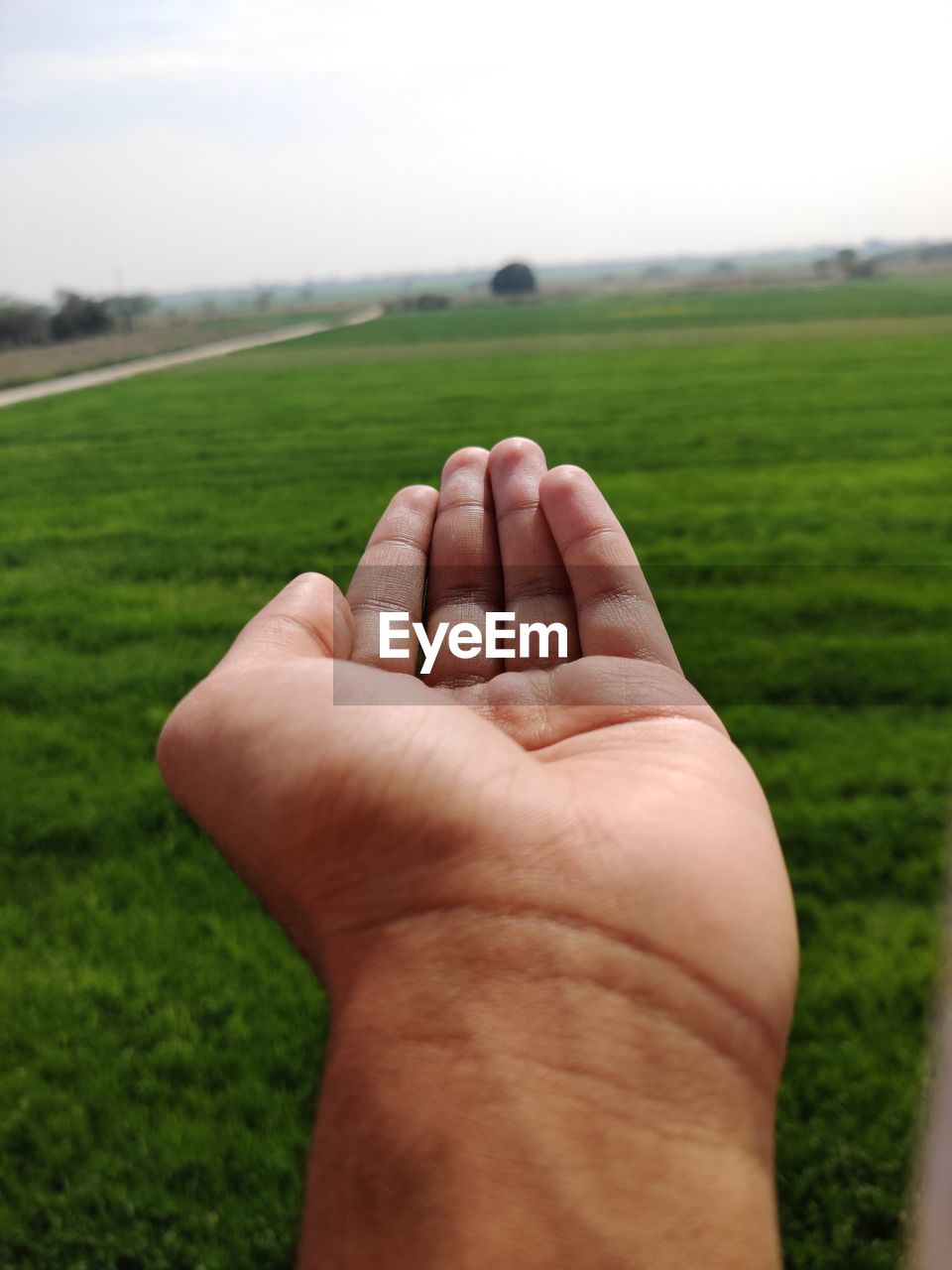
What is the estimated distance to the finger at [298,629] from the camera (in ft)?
7.30

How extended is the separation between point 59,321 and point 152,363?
17432 millimetres

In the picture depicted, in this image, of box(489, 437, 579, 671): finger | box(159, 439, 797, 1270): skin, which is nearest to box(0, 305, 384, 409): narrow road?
box(489, 437, 579, 671): finger

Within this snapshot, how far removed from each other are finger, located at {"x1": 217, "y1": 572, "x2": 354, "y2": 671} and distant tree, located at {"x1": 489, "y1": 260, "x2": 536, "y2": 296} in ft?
290

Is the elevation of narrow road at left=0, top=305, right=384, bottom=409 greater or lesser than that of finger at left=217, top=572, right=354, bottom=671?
greater

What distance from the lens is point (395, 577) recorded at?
2.93 meters

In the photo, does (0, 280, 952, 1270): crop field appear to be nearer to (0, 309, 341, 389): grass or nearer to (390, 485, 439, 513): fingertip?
(390, 485, 439, 513): fingertip

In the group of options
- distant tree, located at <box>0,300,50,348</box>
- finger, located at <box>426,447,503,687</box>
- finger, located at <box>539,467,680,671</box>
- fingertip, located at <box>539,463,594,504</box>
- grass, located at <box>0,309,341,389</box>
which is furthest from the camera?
distant tree, located at <box>0,300,50,348</box>

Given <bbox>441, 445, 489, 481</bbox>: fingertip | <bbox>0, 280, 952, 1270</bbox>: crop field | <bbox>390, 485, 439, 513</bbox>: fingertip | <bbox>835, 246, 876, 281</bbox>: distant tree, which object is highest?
<bbox>835, 246, 876, 281</bbox>: distant tree

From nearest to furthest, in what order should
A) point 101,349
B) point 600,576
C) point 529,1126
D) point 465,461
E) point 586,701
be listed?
point 529,1126 → point 586,701 → point 600,576 → point 465,461 → point 101,349

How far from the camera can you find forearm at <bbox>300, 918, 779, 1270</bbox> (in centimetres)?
126

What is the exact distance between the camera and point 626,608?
2.67 meters

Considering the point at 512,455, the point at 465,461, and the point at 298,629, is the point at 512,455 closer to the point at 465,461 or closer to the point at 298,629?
the point at 465,461

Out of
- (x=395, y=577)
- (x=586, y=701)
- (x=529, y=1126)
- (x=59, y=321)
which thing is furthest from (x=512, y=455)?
(x=59, y=321)

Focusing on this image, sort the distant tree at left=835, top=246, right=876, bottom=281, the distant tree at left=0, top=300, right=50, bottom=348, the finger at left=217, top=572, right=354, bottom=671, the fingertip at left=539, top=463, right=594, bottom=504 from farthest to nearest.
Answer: the distant tree at left=835, top=246, right=876, bottom=281, the distant tree at left=0, top=300, right=50, bottom=348, the fingertip at left=539, top=463, right=594, bottom=504, the finger at left=217, top=572, right=354, bottom=671
